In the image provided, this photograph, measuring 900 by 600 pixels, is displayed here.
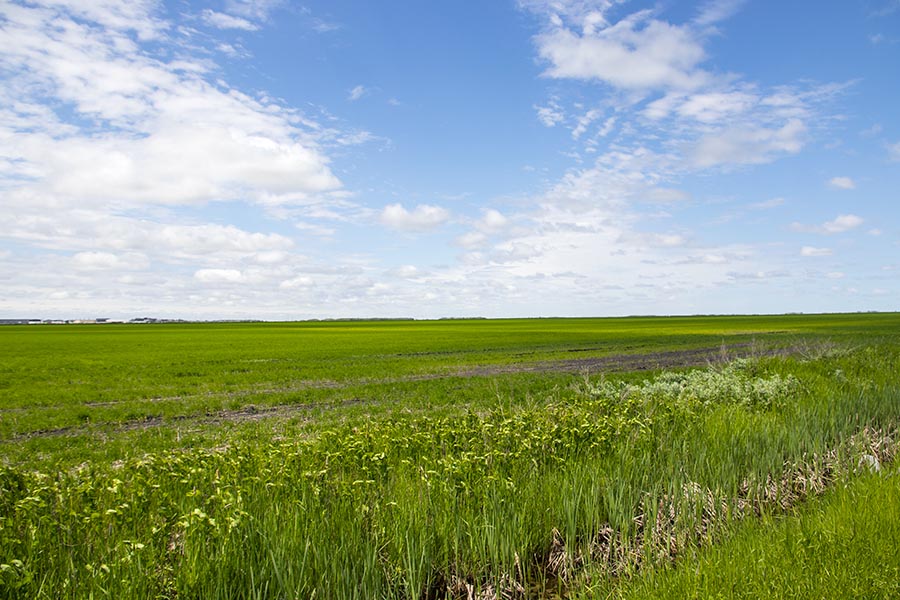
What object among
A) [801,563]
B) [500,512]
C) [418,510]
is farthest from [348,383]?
[801,563]

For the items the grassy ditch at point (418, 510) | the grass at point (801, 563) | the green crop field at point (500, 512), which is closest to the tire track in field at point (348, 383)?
the green crop field at point (500, 512)

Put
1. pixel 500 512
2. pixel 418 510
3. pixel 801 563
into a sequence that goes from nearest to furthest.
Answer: pixel 801 563
pixel 500 512
pixel 418 510

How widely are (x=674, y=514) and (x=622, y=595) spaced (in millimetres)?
2063

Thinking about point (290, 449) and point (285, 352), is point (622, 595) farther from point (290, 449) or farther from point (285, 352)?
point (285, 352)

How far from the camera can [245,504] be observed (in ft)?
20.0

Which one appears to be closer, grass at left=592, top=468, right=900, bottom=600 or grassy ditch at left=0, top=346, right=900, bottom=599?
grass at left=592, top=468, right=900, bottom=600

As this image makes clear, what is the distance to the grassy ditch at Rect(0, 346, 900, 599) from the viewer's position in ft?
15.5

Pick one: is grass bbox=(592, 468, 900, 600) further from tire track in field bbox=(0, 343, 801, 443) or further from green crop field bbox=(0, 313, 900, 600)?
tire track in field bbox=(0, 343, 801, 443)

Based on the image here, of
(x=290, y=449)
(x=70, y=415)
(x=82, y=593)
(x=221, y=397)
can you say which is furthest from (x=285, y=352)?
(x=82, y=593)

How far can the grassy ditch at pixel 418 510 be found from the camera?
4.73 metres

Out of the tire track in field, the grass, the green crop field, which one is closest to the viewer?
the grass

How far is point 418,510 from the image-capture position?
5.77 metres

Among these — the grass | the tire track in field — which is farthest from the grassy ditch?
the tire track in field

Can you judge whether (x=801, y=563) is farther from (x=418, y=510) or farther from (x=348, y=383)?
(x=348, y=383)
